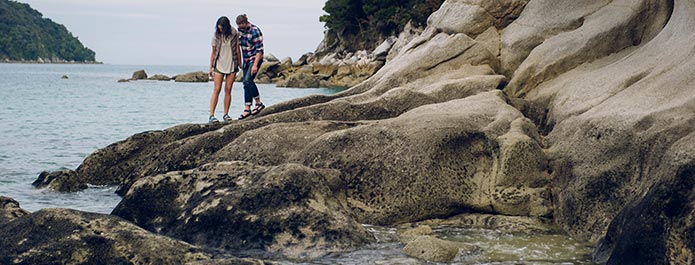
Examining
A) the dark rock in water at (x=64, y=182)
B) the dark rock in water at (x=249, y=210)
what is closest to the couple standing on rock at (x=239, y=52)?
the dark rock in water at (x=64, y=182)

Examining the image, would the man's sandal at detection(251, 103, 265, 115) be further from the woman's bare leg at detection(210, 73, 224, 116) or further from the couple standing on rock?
the woman's bare leg at detection(210, 73, 224, 116)

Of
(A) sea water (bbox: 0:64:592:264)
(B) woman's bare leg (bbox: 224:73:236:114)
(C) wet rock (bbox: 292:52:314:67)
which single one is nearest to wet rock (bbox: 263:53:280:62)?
(C) wet rock (bbox: 292:52:314:67)

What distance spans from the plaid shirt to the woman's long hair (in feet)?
0.81

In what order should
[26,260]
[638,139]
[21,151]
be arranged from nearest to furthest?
[26,260], [638,139], [21,151]

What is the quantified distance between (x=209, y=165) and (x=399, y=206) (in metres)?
2.66

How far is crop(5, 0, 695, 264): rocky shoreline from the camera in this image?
404 inches

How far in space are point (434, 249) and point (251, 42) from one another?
842 cm

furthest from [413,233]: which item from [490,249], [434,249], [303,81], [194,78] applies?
[194,78]

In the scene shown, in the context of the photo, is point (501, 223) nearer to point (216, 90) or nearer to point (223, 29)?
point (223, 29)

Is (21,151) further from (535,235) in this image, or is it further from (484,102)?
(535,235)

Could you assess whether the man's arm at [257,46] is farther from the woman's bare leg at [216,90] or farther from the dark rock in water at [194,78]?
the dark rock in water at [194,78]

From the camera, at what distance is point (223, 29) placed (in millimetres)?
17266

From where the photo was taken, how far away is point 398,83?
17.5m

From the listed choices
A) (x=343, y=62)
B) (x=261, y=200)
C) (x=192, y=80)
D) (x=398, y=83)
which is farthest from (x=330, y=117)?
(x=192, y=80)
